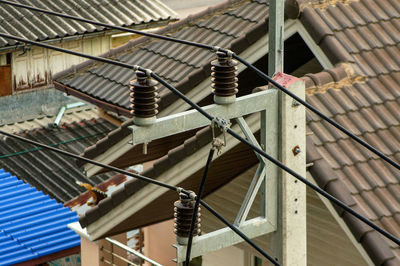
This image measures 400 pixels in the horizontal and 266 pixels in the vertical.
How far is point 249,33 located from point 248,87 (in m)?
1.49

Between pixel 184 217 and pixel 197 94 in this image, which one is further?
pixel 197 94

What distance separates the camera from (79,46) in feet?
84.6

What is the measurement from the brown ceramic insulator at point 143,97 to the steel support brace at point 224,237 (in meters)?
1.20

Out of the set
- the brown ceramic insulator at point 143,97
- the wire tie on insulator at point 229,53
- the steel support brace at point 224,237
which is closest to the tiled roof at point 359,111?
the steel support brace at point 224,237

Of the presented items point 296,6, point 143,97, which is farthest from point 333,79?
point 143,97

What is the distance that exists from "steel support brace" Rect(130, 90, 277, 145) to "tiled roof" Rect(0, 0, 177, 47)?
16081 millimetres

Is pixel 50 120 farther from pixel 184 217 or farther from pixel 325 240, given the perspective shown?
pixel 184 217

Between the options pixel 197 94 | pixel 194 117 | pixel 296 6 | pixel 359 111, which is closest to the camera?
pixel 194 117

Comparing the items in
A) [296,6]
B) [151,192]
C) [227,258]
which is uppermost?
[296,6]

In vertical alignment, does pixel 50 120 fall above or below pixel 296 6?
below

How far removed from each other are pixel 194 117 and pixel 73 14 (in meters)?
18.3

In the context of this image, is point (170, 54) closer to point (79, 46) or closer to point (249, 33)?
point (249, 33)

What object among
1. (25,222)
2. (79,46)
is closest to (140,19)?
(79,46)

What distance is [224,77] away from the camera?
26.0 feet
